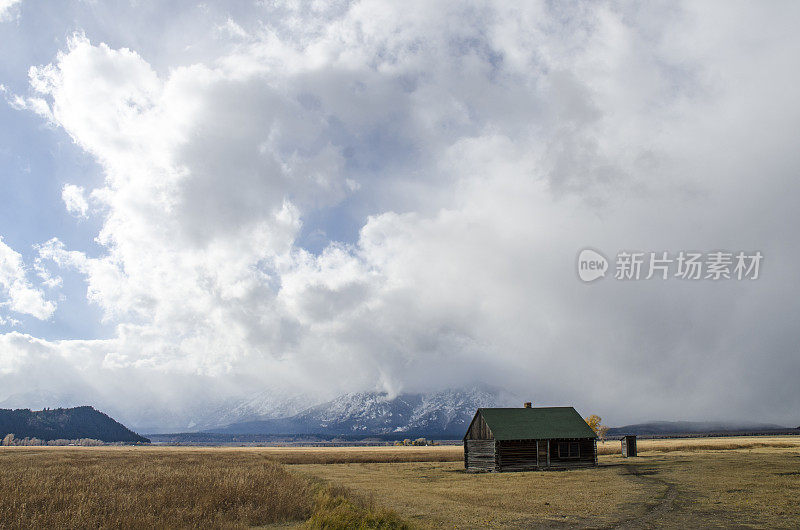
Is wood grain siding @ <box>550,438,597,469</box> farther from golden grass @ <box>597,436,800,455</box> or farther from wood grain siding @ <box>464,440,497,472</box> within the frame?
golden grass @ <box>597,436,800,455</box>

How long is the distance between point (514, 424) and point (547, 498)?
25.9m

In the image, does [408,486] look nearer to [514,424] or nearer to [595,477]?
[595,477]

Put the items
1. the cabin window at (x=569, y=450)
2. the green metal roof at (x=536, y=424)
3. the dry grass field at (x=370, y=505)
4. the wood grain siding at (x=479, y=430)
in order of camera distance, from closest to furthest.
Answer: the dry grass field at (x=370, y=505) < the green metal roof at (x=536, y=424) < the cabin window at (x=569, y=450) < the wood grain siding at (x=479, y=430)

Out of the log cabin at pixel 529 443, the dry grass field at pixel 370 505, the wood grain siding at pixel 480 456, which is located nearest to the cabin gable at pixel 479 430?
the log cabin at pixel 529 443

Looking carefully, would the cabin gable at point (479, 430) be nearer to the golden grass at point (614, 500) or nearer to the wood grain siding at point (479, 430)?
the wood grain siding at point (479, 430)

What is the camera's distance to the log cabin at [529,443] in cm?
4906

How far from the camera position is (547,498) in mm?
26688

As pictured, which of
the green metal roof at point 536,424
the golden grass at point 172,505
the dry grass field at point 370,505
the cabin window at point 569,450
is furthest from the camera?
the cabin window at point 569,450

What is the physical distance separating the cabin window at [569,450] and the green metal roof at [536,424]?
1.01 meters

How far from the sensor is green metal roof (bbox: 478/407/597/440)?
49938 millimetres

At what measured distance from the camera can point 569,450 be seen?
165ft

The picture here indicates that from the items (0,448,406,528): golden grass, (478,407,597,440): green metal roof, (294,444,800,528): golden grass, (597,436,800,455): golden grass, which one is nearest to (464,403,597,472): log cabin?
(478,407,597,440): green metal roof

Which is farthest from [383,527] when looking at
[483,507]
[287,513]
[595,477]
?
[595,477]

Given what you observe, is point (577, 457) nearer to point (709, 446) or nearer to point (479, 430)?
point (479, 430)
